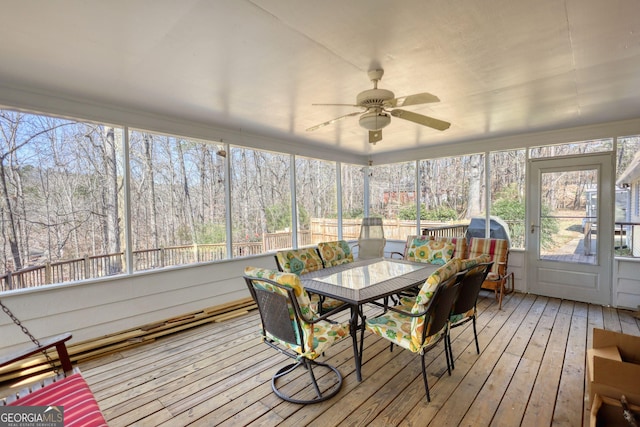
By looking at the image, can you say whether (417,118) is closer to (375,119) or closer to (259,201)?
(375,119)

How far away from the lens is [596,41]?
A: 194cm

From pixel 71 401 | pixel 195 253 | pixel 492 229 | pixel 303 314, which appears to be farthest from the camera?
pixel 492 229

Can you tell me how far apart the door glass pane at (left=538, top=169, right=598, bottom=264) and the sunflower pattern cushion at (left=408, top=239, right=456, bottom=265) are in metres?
2.14

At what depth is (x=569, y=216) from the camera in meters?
4.34

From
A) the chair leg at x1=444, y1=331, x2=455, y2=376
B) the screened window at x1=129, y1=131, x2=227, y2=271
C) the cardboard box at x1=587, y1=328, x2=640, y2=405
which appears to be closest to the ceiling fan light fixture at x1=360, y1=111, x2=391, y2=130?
the chair leg at x1=444, y1=331, x2=455, y2=376

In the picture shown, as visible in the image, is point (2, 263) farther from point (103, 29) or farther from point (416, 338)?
point (416, 338)

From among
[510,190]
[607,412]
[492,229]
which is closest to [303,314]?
[607,412]

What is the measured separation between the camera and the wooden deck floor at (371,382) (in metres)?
1.98

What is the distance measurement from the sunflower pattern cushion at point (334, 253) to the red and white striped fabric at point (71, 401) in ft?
7.44

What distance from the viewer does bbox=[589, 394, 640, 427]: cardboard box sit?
1.60 m

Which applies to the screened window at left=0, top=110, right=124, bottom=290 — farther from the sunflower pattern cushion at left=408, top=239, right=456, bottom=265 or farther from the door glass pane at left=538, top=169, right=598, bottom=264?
the door glass pane at left=538, top=169, right=598, bottom=264

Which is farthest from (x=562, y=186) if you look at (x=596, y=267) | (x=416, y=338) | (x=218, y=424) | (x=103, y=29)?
(x=103, y=29)

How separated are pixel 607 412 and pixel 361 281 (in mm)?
1667

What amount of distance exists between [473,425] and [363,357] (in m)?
1.07
